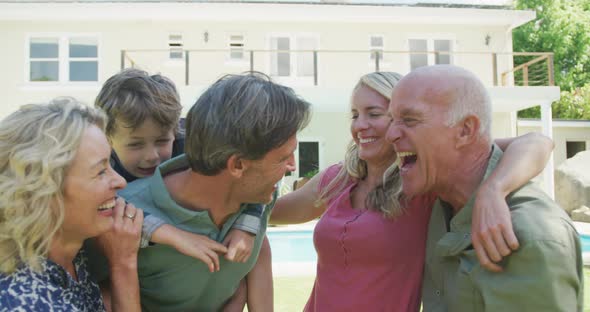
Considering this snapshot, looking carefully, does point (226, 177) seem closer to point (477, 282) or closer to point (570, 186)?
point (477, 282)

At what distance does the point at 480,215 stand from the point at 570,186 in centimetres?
1506

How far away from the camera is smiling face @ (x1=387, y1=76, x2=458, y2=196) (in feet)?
6.27

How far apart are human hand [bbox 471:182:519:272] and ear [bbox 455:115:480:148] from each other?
0.24m

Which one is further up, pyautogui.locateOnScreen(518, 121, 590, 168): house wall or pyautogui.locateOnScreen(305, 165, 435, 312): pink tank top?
pyautogui.locateOnScreen(518, 121, 590, 168): house wall

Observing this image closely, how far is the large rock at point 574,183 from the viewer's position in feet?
47.6

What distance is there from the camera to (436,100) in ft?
6.26

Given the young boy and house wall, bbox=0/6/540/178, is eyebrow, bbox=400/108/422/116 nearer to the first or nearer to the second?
the young boy

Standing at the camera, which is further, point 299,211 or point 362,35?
point 362,35

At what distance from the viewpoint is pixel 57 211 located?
1604 mm

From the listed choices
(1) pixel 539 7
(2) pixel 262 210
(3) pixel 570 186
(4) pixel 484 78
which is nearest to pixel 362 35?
(4) pixel 484 78

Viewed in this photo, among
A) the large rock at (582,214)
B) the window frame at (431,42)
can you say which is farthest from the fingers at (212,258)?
the window frame at (431,42)

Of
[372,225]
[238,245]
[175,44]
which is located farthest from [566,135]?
[238,245]

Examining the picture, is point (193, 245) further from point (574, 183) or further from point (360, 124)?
point (574, 183)

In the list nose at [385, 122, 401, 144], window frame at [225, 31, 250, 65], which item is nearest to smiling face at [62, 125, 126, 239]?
nose at [385, 122, 401, 144]
